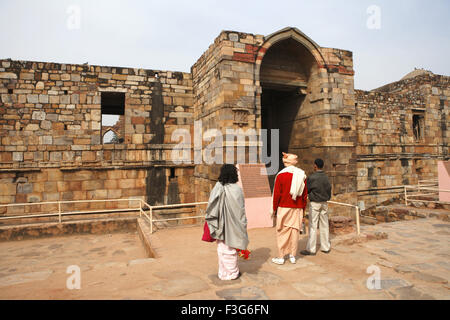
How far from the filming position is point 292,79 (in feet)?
30.9

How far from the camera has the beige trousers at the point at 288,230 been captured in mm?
4070

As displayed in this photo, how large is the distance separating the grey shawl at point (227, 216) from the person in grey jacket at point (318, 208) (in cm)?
152

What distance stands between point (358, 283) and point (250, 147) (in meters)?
4.84

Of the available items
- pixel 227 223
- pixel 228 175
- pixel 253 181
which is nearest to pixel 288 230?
pixel 227 223

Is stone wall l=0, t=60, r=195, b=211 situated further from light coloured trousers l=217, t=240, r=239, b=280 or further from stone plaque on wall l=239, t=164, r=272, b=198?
light coloured trousers l=217, t=240, r=239, b=280

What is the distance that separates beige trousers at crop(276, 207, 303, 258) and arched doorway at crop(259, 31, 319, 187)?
5836 millimetres

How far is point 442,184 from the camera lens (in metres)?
8.74

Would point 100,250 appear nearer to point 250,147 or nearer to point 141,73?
point 250,147

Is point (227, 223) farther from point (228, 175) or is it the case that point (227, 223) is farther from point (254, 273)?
point (254, 273)

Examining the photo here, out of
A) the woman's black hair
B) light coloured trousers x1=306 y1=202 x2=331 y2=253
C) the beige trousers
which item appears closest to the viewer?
the woman's black hair

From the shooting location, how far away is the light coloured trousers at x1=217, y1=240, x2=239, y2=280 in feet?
11.3

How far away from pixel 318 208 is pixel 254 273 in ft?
5.36

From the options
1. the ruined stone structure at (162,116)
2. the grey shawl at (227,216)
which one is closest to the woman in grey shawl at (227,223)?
the grey shawl at (227,216)

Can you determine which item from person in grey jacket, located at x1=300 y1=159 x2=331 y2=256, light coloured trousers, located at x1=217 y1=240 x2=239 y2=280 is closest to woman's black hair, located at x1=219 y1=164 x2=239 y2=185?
light coloured trousers, located at x1=217 y1=240 x2=239 y2=280
